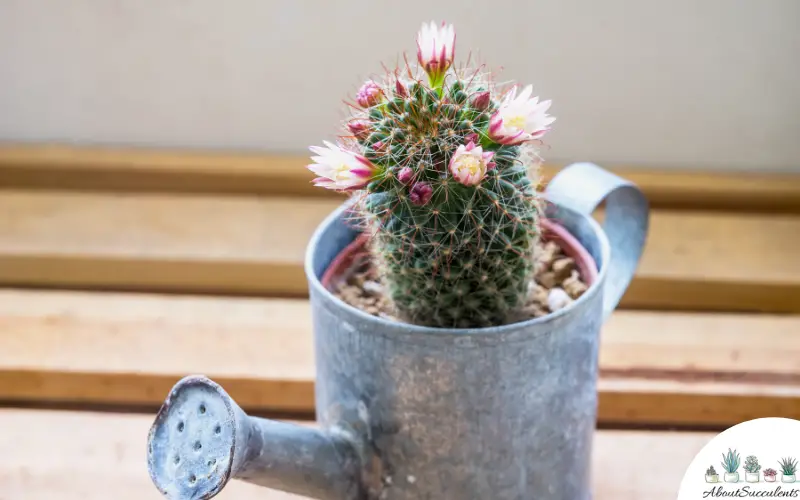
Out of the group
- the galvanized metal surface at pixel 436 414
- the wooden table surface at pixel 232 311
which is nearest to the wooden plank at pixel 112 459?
the wooden table surface at pixel 232 311

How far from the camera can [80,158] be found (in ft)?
3.37

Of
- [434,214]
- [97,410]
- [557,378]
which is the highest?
[434,214]

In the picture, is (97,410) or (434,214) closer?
(434,214)

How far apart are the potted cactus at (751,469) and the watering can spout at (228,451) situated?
0.25m

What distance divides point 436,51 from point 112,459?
442mm

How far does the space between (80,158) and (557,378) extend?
680mm

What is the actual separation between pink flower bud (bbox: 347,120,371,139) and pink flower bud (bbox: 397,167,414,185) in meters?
0.04

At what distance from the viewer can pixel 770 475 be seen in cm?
57

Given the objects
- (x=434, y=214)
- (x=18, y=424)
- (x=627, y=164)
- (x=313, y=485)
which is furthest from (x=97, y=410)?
(x=627, y=164)

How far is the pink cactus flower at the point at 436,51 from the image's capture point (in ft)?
1.73

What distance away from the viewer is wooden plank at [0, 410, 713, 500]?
0.72 meters

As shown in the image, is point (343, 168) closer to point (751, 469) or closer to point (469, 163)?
point (469, 163)

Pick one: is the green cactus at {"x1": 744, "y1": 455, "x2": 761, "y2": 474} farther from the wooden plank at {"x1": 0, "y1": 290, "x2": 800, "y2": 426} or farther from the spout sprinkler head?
the spout sprinkler head

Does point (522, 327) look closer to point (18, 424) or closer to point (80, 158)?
point (18, 424)
